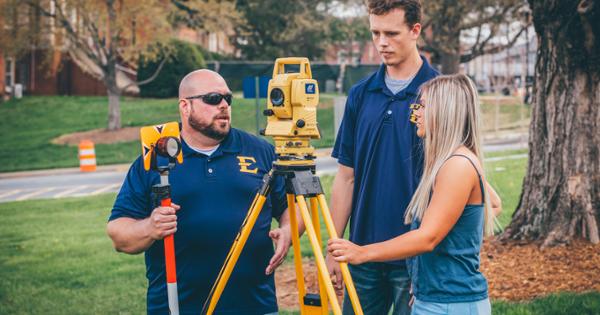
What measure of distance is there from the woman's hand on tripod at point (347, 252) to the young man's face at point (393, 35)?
106cm

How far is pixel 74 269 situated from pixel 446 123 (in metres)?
6.28

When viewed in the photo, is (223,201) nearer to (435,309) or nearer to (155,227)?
(155,227)

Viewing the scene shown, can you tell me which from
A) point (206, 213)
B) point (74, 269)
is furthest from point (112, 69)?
point (206, 213)

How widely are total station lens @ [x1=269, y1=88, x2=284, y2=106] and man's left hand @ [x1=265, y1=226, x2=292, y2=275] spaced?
2.58ft

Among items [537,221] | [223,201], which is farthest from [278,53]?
[223,201]

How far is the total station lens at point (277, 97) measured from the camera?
3.28 m

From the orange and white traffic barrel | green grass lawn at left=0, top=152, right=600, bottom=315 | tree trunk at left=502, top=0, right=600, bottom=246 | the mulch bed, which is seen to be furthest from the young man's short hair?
the orange and white traffic barrel

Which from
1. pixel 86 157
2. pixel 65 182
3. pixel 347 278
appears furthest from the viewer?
pixel 86 157

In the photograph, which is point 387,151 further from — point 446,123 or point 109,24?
point 109,24

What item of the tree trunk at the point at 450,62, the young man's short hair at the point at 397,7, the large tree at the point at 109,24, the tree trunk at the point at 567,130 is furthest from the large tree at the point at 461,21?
the young man's short hair at the point at 397,7

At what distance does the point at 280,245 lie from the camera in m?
3.80

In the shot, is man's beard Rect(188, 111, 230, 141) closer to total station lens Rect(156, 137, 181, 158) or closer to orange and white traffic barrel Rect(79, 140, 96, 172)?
total station lens Rect(156, 137, 181, 158)

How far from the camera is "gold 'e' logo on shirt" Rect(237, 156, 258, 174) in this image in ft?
13.0

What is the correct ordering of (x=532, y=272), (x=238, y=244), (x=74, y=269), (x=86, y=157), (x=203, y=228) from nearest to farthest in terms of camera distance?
(x=238, y=244) < (x=203, y=228) < (x=532, y=272) < (x=74, y=269) < (x=86, y=157)
